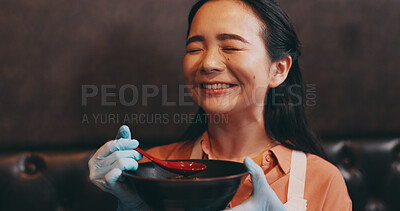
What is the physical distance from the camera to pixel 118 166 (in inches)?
31.4

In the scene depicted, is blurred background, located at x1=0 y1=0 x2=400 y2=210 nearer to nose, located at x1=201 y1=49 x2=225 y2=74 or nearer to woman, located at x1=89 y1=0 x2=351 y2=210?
woman, located at x1=89 y1=0 x2=351 y2=210

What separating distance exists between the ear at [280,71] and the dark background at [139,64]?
340 mm

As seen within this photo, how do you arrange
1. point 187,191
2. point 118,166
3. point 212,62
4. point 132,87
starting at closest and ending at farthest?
1. point 187,191
2. point 118,166
3. point 212,62
4. point 132,87

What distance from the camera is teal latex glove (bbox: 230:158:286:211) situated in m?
0.80

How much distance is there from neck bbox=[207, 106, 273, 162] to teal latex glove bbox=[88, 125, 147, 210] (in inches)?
12.7

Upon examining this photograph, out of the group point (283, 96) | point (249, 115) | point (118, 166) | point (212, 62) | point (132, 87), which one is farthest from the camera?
point (132, 87)

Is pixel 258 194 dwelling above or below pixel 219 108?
below

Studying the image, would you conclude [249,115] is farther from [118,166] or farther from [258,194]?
[118,166]

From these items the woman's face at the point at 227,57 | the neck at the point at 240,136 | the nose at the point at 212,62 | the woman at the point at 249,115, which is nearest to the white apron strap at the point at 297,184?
the woman at the point at 249,115

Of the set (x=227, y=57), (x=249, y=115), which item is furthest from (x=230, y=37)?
(x=249, y=115)

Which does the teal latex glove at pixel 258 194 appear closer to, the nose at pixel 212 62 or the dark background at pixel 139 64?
→ the nose at pixel 212 62

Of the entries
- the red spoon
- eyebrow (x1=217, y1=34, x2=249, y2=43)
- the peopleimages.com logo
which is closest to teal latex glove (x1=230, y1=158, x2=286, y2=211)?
the red spoon

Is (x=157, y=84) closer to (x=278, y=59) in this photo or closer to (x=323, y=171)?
(x=278, y=59)

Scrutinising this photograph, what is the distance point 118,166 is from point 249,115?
0.46 meters
